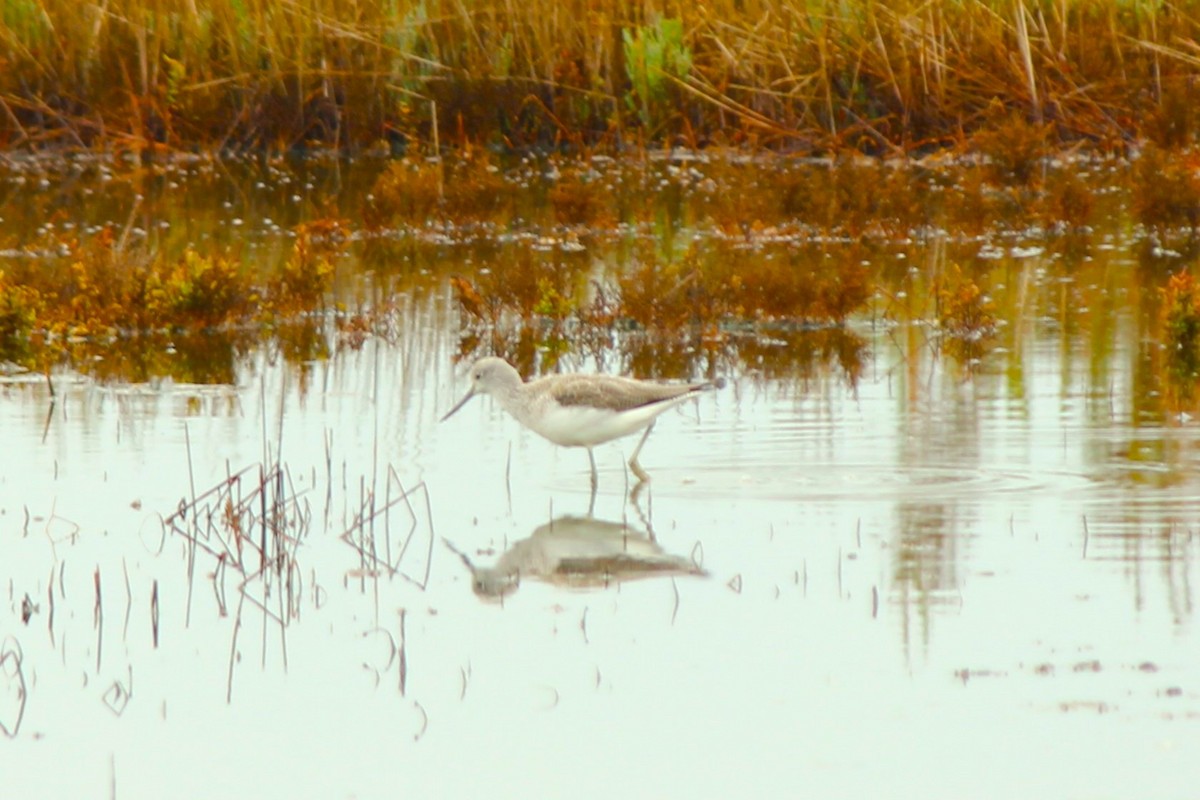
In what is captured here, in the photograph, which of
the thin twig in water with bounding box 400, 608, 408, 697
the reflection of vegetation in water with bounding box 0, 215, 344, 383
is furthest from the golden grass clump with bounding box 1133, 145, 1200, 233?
the thin twig in water with bounding box 400, 608, 408, 697

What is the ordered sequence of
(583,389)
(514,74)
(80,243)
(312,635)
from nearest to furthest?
1. (312,635)
2. (583,389)
3. (80,243)
4. (514,74)

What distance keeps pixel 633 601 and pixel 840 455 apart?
251cm

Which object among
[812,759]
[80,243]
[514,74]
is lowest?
[812,759]

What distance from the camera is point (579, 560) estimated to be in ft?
25.0

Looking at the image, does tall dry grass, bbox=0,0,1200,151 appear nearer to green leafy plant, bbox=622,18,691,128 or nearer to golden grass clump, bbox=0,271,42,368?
green leafy plant, bbox=622,18,691,128

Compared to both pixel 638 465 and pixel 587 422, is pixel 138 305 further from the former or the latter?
pixel 587 422

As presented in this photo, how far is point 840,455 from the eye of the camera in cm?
934

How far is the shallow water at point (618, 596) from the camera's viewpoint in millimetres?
5559

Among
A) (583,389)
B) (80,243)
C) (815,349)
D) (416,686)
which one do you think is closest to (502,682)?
(416,686)

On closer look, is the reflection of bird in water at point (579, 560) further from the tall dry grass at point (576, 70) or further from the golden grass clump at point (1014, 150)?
the tall dry grass at point (576, 70)

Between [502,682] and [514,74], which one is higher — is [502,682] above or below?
below

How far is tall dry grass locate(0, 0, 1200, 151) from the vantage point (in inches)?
893

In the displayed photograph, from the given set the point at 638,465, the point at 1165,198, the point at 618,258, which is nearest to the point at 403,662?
the point at 638,465

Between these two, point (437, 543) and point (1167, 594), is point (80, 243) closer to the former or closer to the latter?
point (437, 543)
